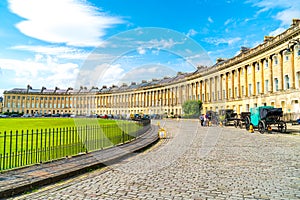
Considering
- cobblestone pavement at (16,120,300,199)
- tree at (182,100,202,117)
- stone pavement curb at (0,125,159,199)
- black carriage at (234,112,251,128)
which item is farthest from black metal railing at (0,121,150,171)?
tree at (182,100,202,117)

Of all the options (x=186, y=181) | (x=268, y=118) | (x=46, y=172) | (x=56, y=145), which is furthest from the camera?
(x=268, y=118)

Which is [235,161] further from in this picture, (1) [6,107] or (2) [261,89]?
(1) [6,107]

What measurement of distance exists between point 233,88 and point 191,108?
1179cm

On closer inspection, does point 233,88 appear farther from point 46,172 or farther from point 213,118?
point 46,172

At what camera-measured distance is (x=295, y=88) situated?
119ft

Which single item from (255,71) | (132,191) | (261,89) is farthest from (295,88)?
(132,191)

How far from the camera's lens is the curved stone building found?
87.2 ft

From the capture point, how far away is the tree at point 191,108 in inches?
2515

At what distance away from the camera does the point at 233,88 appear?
2354 inches

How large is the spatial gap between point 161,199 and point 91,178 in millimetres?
2749

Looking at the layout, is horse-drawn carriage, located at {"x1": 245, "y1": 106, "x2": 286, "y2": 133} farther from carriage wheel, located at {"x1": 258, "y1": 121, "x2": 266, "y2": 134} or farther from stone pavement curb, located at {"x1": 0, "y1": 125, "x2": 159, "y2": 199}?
stone pavement curb, located at {"x1": 0, "y1": 125, "x2": 159, "y2": 199}

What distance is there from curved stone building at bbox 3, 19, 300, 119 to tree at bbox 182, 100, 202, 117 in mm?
3981

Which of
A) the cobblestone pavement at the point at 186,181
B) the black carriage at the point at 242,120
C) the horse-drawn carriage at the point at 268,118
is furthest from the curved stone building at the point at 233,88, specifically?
the black carriage at the point at 242,120

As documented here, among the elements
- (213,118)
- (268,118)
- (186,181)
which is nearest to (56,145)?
(186,181)
